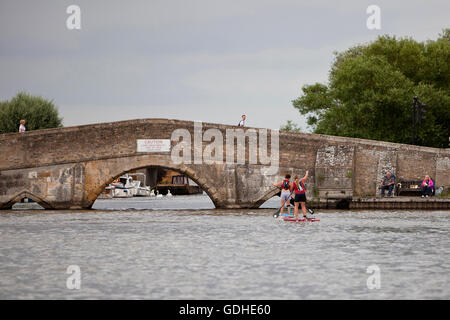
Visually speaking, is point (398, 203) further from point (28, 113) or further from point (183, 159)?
point (28, 113)

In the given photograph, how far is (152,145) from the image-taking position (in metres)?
29.2

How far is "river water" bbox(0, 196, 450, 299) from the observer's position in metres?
8.88

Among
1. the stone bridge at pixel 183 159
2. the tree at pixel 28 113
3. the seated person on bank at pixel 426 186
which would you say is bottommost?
the seated person on bank at pixel 426 186

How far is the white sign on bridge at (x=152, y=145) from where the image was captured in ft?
95.6

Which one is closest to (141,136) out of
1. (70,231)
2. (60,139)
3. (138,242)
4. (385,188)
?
(60,139)

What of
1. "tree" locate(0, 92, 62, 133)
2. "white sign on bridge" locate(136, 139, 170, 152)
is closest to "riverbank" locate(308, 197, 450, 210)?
"white sign on bridge" locate(136, 139, 170, 152)

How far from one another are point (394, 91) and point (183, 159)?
15.7 metres

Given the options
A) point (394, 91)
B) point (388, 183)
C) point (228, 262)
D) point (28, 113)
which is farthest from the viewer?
point (28, 113)

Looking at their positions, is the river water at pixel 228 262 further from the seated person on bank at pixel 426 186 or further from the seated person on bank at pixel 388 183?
the seated person on bank at pixel 426 186

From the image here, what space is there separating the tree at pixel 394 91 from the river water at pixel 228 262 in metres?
23.2

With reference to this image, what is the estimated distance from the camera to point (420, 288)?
905cm

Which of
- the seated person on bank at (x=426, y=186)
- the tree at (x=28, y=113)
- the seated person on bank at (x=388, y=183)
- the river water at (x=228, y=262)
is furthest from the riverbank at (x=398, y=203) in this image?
the tree at (x=28, y=113)

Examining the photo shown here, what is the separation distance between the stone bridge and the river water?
402 inches

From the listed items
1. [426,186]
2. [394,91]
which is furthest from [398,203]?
[394,91]
